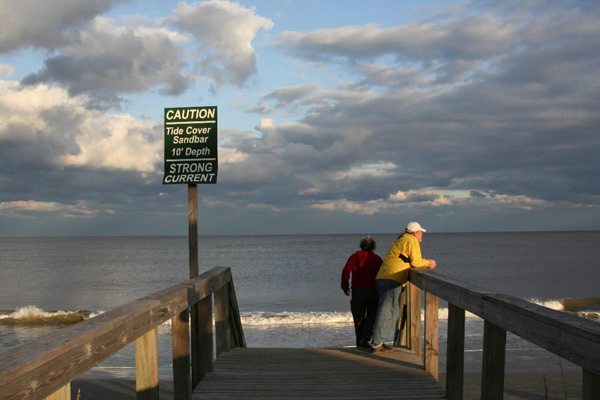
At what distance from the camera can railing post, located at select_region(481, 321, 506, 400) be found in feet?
9.98

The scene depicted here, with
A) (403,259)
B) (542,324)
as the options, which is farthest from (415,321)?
(542,324)

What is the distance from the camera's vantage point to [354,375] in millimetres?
5012

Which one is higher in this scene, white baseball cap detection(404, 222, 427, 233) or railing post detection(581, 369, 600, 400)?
white baseball cap detection(404, 222, 427, 233)

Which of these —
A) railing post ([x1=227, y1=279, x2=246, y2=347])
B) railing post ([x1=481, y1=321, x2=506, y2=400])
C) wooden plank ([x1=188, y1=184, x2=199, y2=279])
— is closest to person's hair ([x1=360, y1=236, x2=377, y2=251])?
railing post ([x1=227, y1=279, x2=246, y2=347])

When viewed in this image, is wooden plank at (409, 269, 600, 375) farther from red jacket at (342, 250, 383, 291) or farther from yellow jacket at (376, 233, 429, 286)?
red jacket at (342, 250, 383, 291)

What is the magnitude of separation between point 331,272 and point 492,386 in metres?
42.2

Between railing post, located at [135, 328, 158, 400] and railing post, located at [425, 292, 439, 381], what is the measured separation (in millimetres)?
2633

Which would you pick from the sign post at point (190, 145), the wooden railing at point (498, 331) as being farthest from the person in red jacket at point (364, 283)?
the sign post at point (190, 145)

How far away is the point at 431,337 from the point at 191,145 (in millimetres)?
3192

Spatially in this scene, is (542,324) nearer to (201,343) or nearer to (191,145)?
(201,343)

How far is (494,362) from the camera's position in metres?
3.05

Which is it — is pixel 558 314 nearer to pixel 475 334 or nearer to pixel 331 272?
pixel 475 334

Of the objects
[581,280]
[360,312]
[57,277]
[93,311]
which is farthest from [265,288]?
[360,312]

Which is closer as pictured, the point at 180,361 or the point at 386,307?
the point at 180,361
